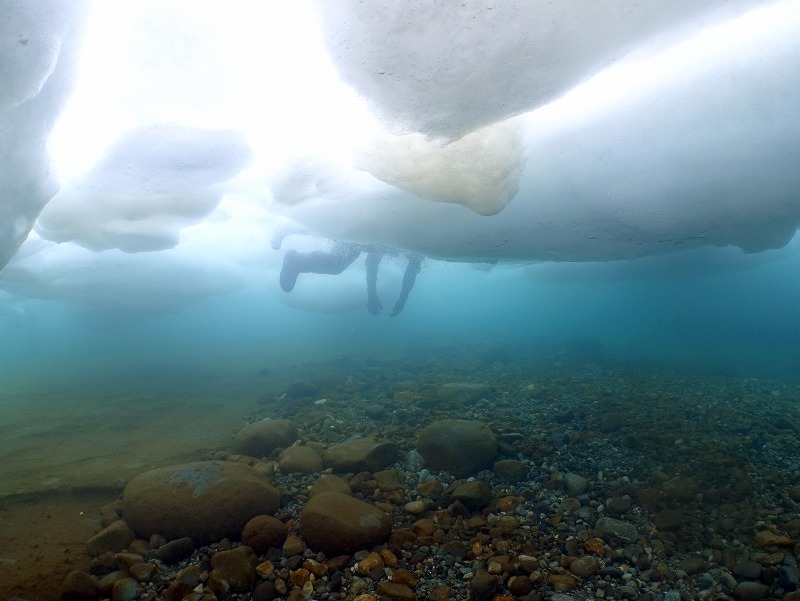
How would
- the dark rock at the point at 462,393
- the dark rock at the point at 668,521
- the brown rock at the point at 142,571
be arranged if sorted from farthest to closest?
the dark rock at the point at 462,393, the dark rock at the point at 668,521, the brown rock at the point at 142,571

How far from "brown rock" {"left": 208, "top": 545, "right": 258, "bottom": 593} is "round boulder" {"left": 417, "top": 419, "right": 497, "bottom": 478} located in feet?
9.32

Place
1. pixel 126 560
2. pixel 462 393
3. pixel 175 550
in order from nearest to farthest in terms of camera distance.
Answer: pixel 126 560
pixel 175 550
pixel 462 393

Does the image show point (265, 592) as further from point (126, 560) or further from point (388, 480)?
point (388, 480)

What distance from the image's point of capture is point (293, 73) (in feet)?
17.9

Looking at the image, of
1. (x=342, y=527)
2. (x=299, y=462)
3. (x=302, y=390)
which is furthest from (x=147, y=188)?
(x=342, y=527)

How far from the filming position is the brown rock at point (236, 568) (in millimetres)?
3346

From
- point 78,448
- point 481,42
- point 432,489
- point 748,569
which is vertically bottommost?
point 78,448

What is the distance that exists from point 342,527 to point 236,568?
3.16ft

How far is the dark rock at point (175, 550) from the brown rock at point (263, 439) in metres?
2.75

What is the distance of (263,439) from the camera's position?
22.4ft

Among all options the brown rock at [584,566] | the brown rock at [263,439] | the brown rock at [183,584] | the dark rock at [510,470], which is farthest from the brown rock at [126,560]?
the dark rock at [510,470]

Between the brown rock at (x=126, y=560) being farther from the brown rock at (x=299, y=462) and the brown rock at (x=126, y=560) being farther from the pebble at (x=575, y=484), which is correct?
the pebble at (x=575, y=484)

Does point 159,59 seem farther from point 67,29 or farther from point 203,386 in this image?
point 203,386

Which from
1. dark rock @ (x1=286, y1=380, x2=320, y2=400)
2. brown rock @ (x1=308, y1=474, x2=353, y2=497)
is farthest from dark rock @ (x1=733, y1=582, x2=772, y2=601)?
dark rock @ (x1=286, y1=380, x2=320, y2=400)
